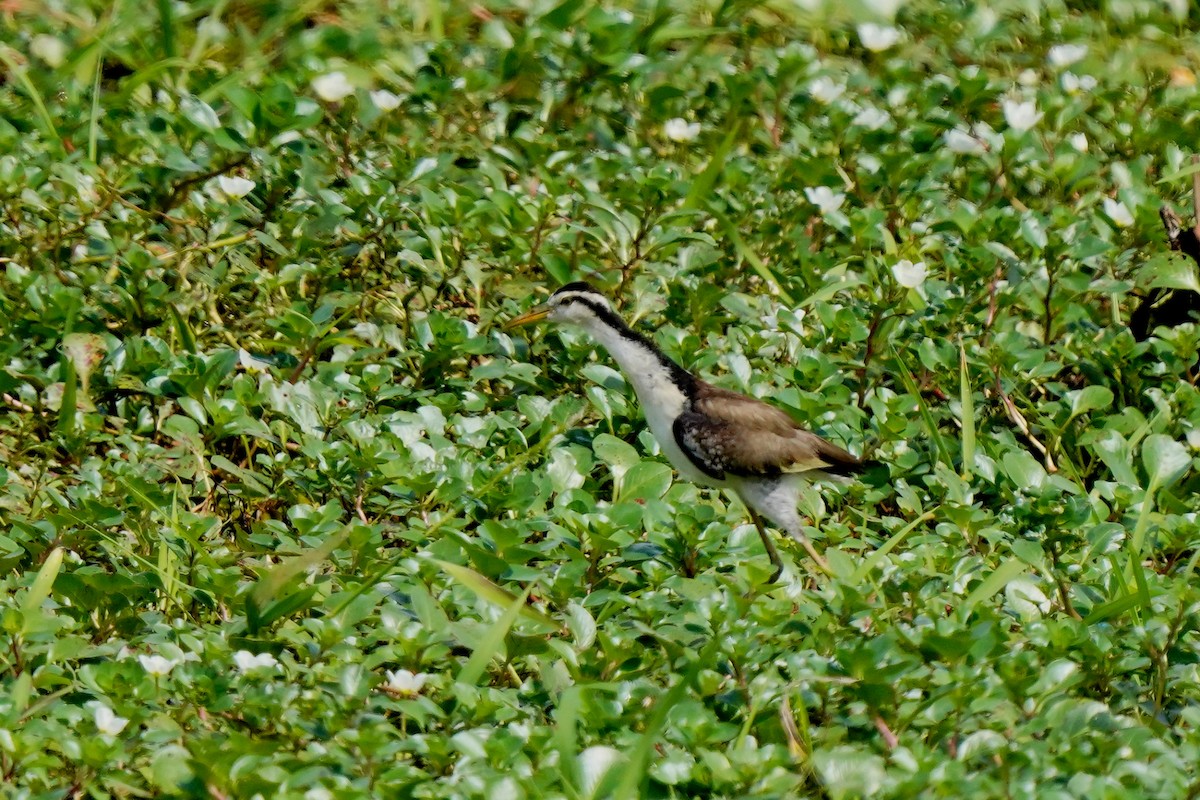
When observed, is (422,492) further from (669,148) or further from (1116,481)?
(669,148)

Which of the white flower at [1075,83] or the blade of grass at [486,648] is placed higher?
the blade of grass at [486,648]

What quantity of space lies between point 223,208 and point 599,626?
2.78m

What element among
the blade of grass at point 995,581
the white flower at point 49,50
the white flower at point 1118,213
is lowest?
the white flower at point 49,50

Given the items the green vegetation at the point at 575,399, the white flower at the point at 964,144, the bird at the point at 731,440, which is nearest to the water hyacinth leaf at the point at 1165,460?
the green vegetation at the point at 575,399

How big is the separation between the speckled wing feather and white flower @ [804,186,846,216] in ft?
5.22

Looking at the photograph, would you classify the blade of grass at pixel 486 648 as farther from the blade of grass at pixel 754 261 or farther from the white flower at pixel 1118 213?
the white flower at pixel 1118 213

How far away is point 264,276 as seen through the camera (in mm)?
6988

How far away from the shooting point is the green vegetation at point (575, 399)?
4695mm

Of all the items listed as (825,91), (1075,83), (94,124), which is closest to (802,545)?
(825,91)

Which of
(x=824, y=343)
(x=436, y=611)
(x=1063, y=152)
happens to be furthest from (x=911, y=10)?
(x=436, y=611)

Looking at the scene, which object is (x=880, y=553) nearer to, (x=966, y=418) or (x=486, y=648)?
(x=966, y=418)

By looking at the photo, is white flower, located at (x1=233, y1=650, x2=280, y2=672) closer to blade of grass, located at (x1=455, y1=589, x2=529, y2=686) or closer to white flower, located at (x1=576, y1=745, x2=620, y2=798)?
blade of grass, located at (x1=455, y1=589, x2=529, y2=686)

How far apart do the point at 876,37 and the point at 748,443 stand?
13.6ft

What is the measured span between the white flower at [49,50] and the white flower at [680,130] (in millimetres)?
2982
